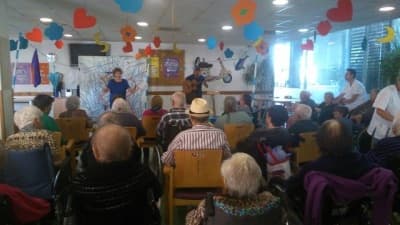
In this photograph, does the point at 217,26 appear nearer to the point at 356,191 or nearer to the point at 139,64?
the point at 139,64

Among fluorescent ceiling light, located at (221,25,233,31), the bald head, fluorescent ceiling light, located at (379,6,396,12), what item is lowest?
the bald head

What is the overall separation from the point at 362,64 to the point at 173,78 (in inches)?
A: 210

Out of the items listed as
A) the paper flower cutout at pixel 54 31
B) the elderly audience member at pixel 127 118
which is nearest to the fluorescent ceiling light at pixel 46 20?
the paper flower cutout at pixel 54 31

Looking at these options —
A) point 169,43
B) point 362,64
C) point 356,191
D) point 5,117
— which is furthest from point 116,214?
point 169,43

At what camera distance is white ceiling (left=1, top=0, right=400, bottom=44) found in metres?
4.76

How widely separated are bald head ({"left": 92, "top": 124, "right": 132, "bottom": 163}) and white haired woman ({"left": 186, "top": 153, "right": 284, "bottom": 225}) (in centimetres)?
57

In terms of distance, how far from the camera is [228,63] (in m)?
10.6

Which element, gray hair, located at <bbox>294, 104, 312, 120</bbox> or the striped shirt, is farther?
gray hair, located at <bbox>294, 104, 312, 120</bbox>

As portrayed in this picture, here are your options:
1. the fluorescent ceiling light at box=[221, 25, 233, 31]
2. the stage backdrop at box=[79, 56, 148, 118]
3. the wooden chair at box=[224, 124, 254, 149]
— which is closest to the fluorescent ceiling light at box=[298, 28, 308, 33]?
the fluorescent ceiling light at box=[221, 25, 233, 31]

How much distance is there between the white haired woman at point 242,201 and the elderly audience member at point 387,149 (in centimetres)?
144

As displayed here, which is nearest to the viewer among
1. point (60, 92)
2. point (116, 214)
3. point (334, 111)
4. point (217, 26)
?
point (116, 214)

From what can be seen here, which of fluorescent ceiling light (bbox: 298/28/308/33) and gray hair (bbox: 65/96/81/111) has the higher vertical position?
fluorescent ceiling light (bbox: 298/28/308/33)

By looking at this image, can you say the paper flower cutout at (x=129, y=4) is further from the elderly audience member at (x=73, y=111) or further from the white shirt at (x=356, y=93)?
the white shirt at (x=356, y=93)

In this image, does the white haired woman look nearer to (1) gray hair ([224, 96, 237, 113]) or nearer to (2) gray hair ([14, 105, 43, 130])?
(2) gray hair ([14, 105, 43, 130])
